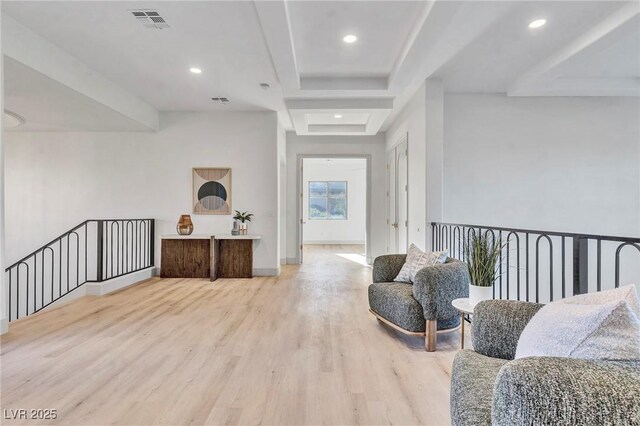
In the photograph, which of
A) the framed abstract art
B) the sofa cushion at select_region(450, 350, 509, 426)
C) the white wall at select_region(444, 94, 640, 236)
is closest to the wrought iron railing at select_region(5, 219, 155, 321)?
the framed abstract art

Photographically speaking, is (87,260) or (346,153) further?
(346,153)

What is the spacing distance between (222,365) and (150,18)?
318cm

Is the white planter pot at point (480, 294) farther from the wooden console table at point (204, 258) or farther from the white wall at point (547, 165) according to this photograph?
the wooden console table at point (204, 258)

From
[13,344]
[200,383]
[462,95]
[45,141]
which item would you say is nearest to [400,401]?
[200,383]

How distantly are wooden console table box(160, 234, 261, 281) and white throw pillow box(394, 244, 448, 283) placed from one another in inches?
119

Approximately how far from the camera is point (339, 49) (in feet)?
12.4

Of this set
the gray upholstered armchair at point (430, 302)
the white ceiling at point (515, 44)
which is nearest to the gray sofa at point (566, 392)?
the gray upholstered armchair at point (430, 302)

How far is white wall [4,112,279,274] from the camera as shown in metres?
5.84

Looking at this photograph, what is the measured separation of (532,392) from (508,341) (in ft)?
2.61

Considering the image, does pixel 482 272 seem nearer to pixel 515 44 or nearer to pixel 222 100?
pixel 515 44

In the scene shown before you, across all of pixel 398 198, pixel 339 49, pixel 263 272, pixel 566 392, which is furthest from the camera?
pixel 398 198

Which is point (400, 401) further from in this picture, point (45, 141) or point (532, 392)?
point (45, 141)

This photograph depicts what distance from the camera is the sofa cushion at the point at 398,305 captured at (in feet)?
8.95

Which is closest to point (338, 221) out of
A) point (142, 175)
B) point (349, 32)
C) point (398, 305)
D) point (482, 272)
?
point (142, 175)
